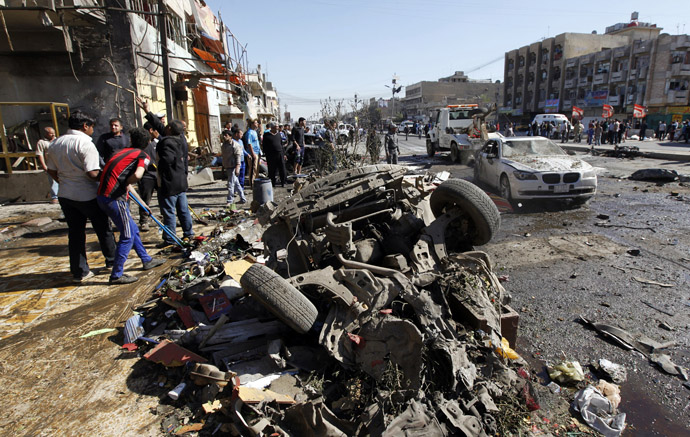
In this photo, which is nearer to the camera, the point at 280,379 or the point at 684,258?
the point at 280,379

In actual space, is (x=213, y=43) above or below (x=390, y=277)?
above

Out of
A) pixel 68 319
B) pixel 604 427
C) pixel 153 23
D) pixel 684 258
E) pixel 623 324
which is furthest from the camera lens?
pixel 153 23

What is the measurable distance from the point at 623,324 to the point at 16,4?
12.4m

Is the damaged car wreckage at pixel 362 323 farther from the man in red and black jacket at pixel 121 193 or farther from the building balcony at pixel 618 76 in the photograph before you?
the building balcony at pixel 618 76

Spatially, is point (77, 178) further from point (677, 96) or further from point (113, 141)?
point (677, 96)

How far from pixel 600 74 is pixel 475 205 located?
2317 inches

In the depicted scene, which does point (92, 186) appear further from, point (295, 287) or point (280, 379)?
point (280, 379)

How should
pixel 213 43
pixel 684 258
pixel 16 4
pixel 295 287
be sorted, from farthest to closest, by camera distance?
pixel 213 43 → pixel 16 4 → pixel 684 258 → pixel 295 287

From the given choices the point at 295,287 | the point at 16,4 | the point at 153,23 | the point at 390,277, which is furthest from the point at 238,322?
the point at 153,23

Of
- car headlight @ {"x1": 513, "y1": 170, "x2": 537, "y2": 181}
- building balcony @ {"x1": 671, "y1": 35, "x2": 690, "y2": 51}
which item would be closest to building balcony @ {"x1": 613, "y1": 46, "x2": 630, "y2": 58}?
building balcony @ {"x1": 671, "y1": 35, "x2": 690, "y2": 51}

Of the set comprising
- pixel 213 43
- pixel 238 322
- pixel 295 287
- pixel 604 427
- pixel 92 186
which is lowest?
pixel 604 427

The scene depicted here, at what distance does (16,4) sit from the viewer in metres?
8.50

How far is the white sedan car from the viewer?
789 centimetres

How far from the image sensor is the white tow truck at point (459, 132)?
16.0 metres
